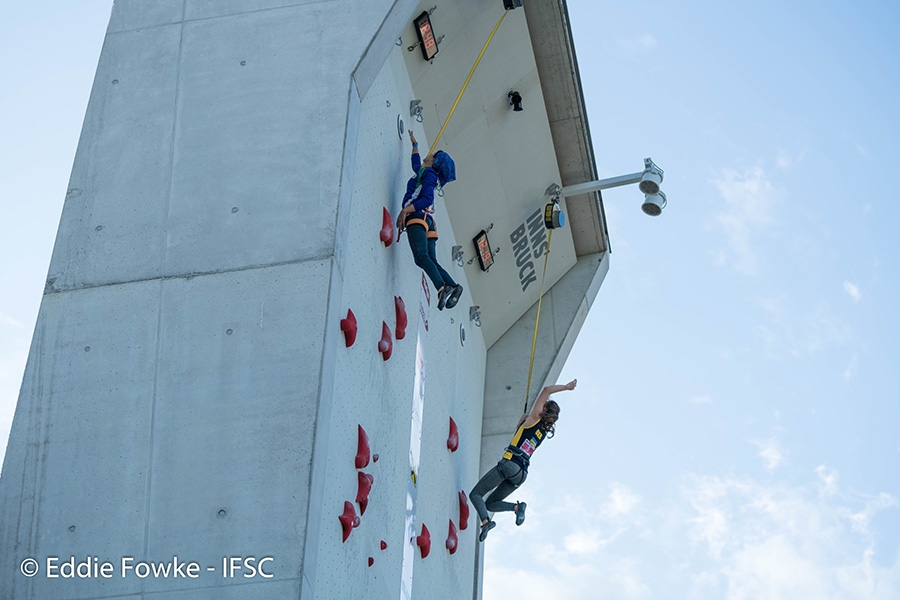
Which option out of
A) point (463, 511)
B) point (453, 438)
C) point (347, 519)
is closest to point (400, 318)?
point (347, 519)

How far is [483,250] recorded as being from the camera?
10.5 m

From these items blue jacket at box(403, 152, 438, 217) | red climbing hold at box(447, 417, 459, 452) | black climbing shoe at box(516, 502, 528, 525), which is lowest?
black climbing shoe at box(516, 502, 528, 525)

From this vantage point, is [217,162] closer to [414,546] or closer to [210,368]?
[210,368]

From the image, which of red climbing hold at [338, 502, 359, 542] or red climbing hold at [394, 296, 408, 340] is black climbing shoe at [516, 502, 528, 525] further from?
red climbing hold at [338, 502, 359, 542]

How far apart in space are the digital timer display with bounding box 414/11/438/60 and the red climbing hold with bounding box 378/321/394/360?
88.7 inches

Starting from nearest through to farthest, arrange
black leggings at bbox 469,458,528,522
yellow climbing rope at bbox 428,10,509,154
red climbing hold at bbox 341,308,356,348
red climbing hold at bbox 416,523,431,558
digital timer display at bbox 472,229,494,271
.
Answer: red climbing hold at bbox 341,308,356,348
red climbing hold at bbox 416,523,431,558
yellow climbing rope at bbox 428,10,509,154
black leggings at bbox 469,458,528,522
digital timer display at bbox 472,229,494,271

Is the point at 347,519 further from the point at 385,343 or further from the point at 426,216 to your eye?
the point at 426,216

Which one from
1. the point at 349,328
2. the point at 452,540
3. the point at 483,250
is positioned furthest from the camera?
the point at 483,250

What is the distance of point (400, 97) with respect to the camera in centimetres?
846

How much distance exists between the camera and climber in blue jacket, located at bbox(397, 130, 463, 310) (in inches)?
314

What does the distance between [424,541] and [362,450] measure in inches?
78.0

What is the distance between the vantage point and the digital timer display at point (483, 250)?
10.4m

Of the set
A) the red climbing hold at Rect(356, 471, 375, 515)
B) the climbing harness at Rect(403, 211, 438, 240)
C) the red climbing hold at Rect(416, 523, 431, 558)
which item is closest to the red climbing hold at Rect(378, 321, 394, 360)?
the climbing harness at Rect(403, 211, 438, 240)

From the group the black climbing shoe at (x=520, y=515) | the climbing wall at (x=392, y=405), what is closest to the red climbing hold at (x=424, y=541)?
the climbing wall at (x=392, y=405)
